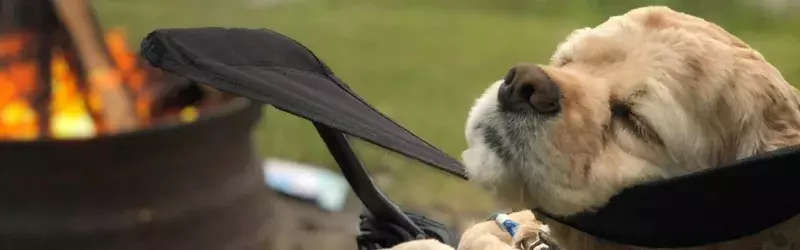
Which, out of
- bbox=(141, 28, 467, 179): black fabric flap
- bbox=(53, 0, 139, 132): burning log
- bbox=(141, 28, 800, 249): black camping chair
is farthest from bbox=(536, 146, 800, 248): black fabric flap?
bbox=(53, 0, 139, 132): burning log

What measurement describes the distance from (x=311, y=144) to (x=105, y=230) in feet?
2.72

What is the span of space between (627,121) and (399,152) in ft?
0.52

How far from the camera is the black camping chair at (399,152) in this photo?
59 centimetres

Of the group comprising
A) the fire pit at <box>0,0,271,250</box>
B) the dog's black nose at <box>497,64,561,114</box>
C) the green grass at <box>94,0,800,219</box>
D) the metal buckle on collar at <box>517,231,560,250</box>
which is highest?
the dog's black nose at <box>497,64,561,114</box>

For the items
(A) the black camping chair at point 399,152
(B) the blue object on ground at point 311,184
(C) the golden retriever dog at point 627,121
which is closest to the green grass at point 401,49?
(B) the blue object on ground at point 311,184

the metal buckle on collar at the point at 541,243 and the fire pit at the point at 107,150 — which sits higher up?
the metal buckle on collar at the point at 541,243

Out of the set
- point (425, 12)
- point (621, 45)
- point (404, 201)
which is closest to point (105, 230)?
point (404, 201)

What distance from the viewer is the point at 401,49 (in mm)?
2543

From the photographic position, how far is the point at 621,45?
69 centimetres

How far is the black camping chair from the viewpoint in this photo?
23.2 inches

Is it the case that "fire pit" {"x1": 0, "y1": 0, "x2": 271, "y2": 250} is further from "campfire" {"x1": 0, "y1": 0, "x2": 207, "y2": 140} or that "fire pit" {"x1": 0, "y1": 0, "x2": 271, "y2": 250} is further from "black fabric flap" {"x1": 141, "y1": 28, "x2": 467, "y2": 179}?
"black fabric flap" {"x1": 141, "y1": 28, "x2": 467, "y2": 179}

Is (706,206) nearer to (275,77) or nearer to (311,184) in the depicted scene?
(275,77)

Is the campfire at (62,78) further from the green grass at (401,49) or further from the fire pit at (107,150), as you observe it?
the green grass at (401,49)

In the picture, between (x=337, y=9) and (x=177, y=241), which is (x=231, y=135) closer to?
(x=177, y=241)
